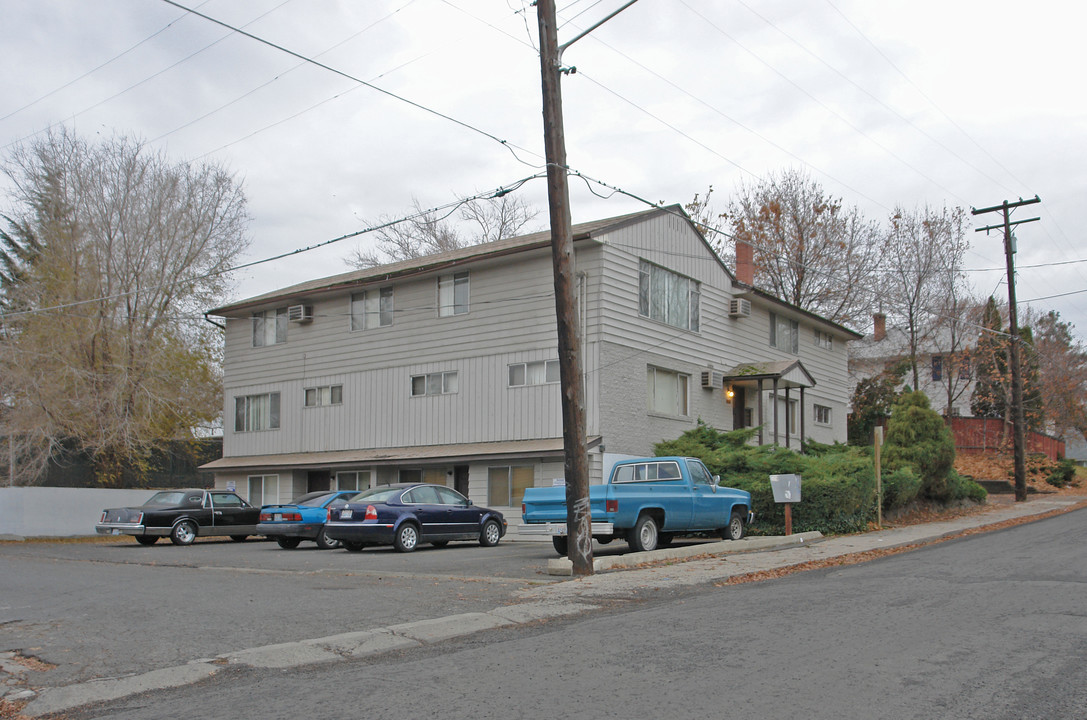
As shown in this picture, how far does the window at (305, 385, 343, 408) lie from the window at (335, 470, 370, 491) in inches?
94.7

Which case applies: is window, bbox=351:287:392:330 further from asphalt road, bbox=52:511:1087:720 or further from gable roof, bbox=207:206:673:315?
asphalt road, bbox=52:511:1087:720

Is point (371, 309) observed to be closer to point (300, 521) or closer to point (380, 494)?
point (300, 521)

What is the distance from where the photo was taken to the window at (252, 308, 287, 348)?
32.5m

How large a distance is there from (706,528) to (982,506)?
50.2 ft

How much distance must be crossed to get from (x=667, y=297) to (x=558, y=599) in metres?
16.9

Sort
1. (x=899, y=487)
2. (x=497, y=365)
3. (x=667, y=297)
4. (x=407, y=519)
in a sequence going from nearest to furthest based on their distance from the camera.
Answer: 1. (x=407, y=519)
2. (x=899, y=487)
3. (x=497, y=365)
4. (x=667, y=297)

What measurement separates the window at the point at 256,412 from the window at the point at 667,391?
13.9 meters

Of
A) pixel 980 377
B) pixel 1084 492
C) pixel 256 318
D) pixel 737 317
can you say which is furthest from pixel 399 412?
pixel 980 377

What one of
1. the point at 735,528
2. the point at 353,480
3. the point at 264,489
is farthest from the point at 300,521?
the point at 264,489

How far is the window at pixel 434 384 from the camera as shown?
27516 mm

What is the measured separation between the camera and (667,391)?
88.2 ft

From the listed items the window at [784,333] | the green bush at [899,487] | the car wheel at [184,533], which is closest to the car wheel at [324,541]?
the car wheel at [184,533]

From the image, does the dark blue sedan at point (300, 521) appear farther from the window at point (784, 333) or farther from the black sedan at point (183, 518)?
the window at point (784, 333)

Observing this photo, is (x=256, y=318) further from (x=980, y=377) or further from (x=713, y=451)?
(x=980, y=377)
